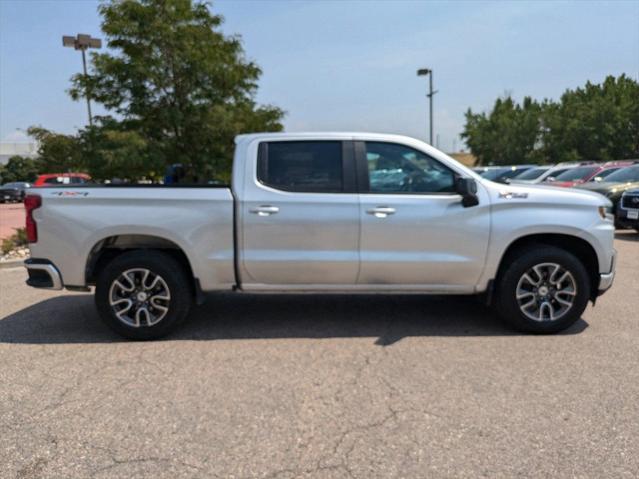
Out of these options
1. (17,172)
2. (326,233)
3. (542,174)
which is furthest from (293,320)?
(17,172)

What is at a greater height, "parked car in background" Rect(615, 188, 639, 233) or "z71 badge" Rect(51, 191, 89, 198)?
"z71 badge" Rect(51, 191, 89, 198)

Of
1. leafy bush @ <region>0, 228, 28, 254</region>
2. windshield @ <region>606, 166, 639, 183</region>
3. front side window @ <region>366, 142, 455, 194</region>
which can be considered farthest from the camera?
windshield @ <region>606, 166, 639, 183</region>

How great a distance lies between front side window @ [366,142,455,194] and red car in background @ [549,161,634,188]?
1108 centimetres

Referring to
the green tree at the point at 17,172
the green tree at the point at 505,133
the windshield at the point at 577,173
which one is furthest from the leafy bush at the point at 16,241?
the green tree at the point at 17,172

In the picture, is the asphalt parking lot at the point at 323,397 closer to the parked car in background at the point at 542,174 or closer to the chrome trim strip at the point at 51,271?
the chrome trim strip at the point at 51,271

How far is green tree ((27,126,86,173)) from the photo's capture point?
1051cm

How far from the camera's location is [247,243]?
463cm

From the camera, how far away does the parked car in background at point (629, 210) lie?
10.9 m

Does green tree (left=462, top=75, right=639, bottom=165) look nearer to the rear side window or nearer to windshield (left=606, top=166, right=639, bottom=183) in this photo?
windshield (left=606, top=166, right=639, bottom=183)

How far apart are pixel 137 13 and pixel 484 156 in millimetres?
42932

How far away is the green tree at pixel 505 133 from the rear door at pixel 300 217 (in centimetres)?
4256

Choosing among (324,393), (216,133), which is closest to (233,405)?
(324,393)

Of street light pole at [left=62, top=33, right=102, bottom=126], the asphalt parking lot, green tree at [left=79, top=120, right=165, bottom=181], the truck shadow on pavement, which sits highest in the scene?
street light pole at [left=62, top=33, right=102, bottom=126]

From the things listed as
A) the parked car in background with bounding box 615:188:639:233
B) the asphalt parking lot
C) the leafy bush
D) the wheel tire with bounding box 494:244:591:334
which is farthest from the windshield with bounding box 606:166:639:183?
the leafy bush
